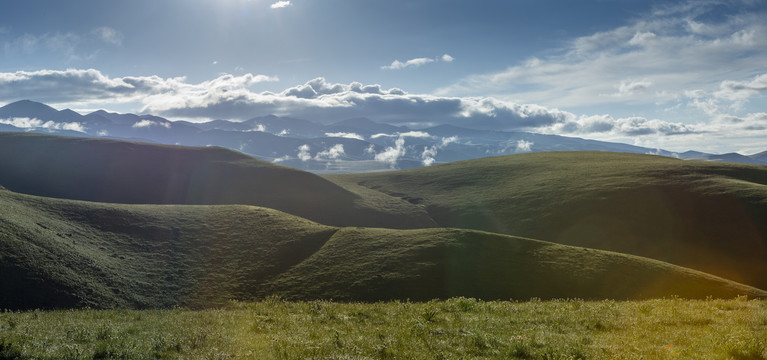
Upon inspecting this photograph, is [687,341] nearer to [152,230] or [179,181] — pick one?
[152,230]

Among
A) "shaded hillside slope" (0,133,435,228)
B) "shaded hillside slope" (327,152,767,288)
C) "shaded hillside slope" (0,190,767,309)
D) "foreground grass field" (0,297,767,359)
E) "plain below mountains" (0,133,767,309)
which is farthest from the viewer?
"shaded hillside slope" (0,133,435,228)

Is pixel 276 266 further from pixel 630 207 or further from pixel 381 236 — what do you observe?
pixel 630 207

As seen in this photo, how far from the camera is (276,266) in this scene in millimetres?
61094

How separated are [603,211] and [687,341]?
111 m

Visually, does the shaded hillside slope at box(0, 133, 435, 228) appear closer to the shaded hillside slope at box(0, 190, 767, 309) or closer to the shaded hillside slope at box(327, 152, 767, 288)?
the shaded hillside slope at box(327, 152, 767, 288)

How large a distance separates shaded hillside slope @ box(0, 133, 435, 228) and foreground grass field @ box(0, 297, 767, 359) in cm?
10648

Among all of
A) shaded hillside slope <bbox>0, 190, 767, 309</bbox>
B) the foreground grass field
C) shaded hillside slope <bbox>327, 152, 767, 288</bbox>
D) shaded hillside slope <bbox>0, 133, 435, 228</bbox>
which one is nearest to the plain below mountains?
shaded hillside slope <bbox>0, 190, 767, 309</bbox>

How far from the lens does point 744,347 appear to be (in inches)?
415

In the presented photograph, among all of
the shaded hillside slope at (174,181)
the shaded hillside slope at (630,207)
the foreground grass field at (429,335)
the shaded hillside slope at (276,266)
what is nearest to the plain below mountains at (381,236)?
the shaded hillside slope at (276,266)

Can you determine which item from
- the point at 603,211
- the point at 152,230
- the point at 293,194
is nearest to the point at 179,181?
the point at 293,194

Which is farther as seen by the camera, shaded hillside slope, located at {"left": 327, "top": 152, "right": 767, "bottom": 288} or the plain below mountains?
shaded hillside slope, located at {"left": 327, "top": 152, "right": 767, "bottom": 288}

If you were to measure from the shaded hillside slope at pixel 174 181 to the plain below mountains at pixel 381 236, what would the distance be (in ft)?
3.45

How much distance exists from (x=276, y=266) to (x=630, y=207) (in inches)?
3755

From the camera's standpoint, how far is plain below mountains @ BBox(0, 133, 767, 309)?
48500mm
